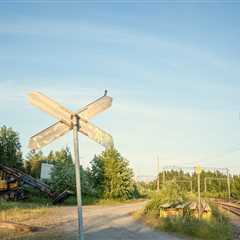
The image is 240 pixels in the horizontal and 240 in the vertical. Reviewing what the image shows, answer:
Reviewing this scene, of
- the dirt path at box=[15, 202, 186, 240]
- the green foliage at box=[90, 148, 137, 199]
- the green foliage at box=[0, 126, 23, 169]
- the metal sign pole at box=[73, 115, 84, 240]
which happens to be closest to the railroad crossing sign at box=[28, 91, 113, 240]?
the metal sign pole at box=[73, 115, 84, 240]

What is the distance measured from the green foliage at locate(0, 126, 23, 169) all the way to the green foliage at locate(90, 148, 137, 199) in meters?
10.9

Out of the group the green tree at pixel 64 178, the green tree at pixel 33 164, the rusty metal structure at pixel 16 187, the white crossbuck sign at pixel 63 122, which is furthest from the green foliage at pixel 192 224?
the green tree at pixel 33 164

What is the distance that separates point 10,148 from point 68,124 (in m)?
48.9

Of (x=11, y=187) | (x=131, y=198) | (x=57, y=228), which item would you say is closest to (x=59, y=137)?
(x=57, y=228)

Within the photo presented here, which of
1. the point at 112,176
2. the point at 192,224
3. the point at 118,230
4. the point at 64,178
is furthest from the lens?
the point at 112,176

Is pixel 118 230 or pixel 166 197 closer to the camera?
pixel 118 230

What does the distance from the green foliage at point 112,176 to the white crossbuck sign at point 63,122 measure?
38.4 meters

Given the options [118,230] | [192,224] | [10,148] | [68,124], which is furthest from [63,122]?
[10,148]

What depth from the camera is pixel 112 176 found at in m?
46.3

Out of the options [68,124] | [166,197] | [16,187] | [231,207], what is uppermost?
[68,124]

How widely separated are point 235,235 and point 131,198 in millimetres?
28542

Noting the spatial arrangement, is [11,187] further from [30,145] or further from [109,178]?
[30,145]

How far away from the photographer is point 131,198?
1913 inches

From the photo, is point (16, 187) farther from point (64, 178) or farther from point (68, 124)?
point (68, 124)
